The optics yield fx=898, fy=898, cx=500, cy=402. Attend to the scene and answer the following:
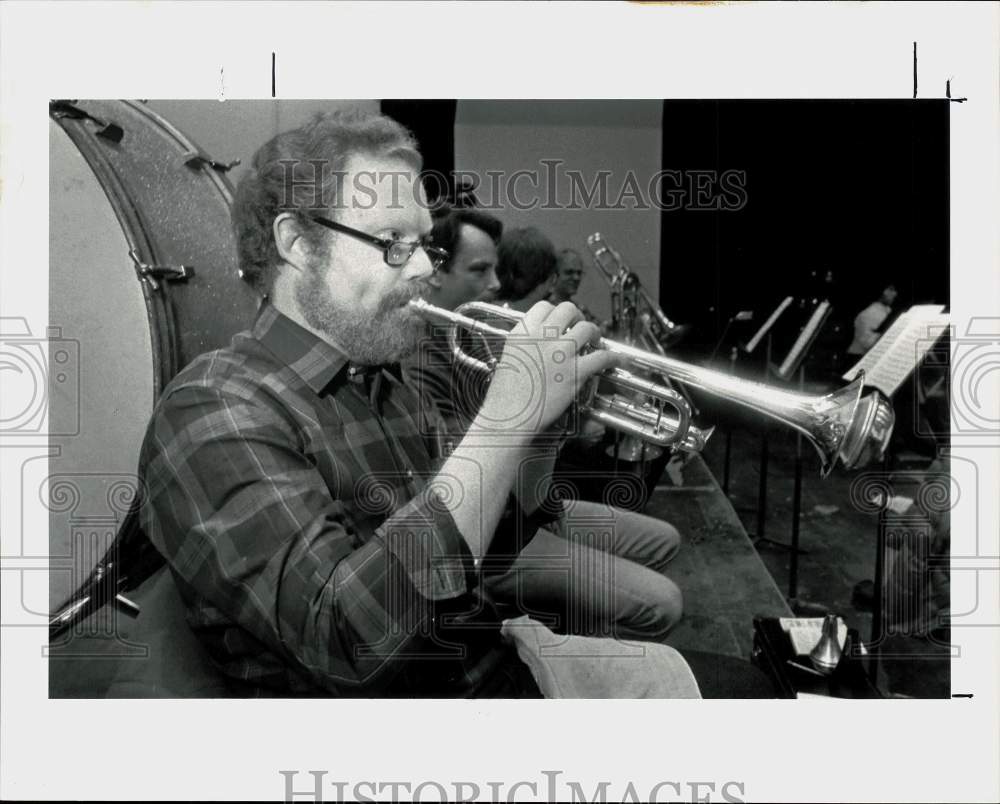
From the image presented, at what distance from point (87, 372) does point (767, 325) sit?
5.53ft

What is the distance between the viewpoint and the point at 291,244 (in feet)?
6.93

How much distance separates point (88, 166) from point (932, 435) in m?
2.19

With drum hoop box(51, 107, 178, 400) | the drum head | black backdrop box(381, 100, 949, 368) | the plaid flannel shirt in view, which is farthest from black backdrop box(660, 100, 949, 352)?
the drum head

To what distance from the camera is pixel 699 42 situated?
7.32 ft

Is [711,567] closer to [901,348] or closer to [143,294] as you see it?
[901,348]

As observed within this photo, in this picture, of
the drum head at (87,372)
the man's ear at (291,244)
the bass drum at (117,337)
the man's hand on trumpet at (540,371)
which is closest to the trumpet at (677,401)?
the man's hand on trumpet at (540,371)

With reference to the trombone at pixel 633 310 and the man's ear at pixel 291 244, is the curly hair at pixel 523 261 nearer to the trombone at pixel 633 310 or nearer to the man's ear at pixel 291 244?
the trombone at pixel 633 310

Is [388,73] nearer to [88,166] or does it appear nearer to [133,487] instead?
[88,166]

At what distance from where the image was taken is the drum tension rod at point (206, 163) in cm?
212

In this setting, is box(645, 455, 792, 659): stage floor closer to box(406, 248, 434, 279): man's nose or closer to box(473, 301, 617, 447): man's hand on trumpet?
box(473, 301, 617, 447): man's hand on trumpet

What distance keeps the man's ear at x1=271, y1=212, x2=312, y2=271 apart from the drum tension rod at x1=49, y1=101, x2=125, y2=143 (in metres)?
0.45

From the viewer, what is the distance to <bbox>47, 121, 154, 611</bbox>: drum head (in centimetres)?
216

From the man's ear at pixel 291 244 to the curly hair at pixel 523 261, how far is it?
18.2 inches

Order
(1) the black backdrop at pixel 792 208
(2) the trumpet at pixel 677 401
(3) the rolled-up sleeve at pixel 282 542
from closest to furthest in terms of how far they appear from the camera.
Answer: (3) the rolled-up sleeve at pixel 282 542 → (2) the trumpet at pixel 677 401 → (1) the black backdrop at pixel 792 208
